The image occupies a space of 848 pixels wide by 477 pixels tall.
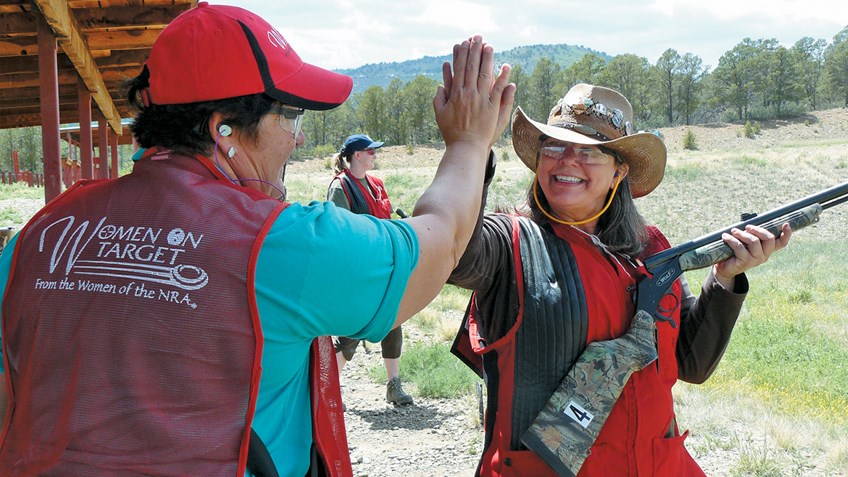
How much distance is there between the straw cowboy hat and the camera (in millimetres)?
2561

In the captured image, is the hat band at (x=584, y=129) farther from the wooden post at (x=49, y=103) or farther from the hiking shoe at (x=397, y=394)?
the wooden post at (x=49, y=103)

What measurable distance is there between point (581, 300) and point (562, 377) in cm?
24

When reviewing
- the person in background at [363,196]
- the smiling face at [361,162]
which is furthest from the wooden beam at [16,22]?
the smiling face at [361,162]

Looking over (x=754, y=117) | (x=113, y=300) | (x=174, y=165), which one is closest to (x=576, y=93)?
(x=174, y=165)

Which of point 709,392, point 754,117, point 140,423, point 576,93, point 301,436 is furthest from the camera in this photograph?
point 754,117

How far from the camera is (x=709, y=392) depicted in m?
6.45

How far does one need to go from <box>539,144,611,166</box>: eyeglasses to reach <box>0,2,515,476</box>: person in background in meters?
1.16

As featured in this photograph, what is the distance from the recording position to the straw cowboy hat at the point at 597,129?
101 inches

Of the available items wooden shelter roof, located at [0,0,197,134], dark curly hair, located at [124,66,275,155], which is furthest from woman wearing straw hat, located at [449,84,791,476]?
wooden shelter roof, located at [0,0,197,134]

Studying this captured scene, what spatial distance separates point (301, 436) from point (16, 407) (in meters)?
0.51

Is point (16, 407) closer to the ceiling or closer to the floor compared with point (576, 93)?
closer to the floor

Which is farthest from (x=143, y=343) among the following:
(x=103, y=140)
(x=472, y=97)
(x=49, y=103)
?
(x=103, y=140)

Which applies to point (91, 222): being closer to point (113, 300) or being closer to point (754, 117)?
point (113, 300)

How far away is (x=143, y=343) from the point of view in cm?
120
